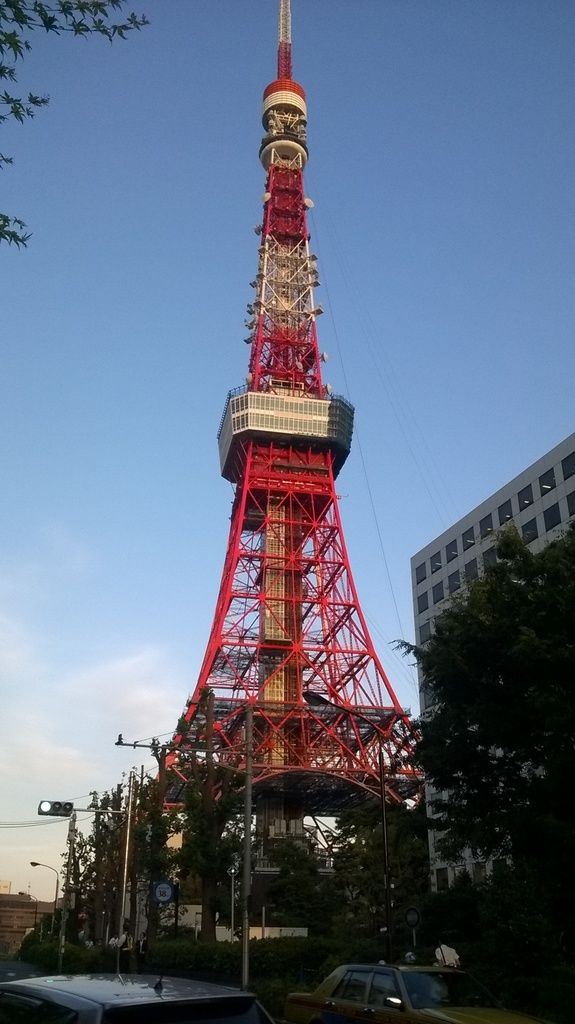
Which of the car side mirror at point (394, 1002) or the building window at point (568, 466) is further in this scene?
the building window at point (568, 466)

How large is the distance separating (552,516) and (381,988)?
50189 millimetres

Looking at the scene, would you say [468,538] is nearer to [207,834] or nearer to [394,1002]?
[207,834]

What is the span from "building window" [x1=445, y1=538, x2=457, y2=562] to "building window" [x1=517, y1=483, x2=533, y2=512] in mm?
9151

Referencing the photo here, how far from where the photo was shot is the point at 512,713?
60.7 ft

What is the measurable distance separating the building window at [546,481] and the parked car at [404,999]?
165 feet

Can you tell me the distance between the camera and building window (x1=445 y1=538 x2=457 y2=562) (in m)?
70.3

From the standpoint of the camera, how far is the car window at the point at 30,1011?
5445 mm

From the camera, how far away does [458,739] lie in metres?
19.8

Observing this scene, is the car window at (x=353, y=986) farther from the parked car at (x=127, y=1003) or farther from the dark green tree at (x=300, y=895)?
the dark green tree at (x=300, y=895)

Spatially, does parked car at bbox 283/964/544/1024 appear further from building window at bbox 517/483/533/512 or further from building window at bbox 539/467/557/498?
building window at bbox 517/483/533/512

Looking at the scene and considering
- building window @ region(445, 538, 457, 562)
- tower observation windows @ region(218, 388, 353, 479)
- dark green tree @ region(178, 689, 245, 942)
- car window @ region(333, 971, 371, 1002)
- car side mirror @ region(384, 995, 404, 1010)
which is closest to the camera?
car side mirror @ region(384, 995, 404, 1010)

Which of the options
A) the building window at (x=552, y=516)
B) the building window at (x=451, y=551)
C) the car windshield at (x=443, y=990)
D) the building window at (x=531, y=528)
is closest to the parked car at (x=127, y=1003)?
the car windshield at (x=443, y=990)

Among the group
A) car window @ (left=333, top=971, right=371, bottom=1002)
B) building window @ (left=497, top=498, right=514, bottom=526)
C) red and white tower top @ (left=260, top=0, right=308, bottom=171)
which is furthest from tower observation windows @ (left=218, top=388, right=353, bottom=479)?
car window @ (left=333, top=971, right=371, bottom=1002)

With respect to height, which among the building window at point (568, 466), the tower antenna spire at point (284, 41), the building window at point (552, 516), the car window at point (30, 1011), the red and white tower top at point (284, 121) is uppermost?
the tower antenna spire at point (284, 41)
